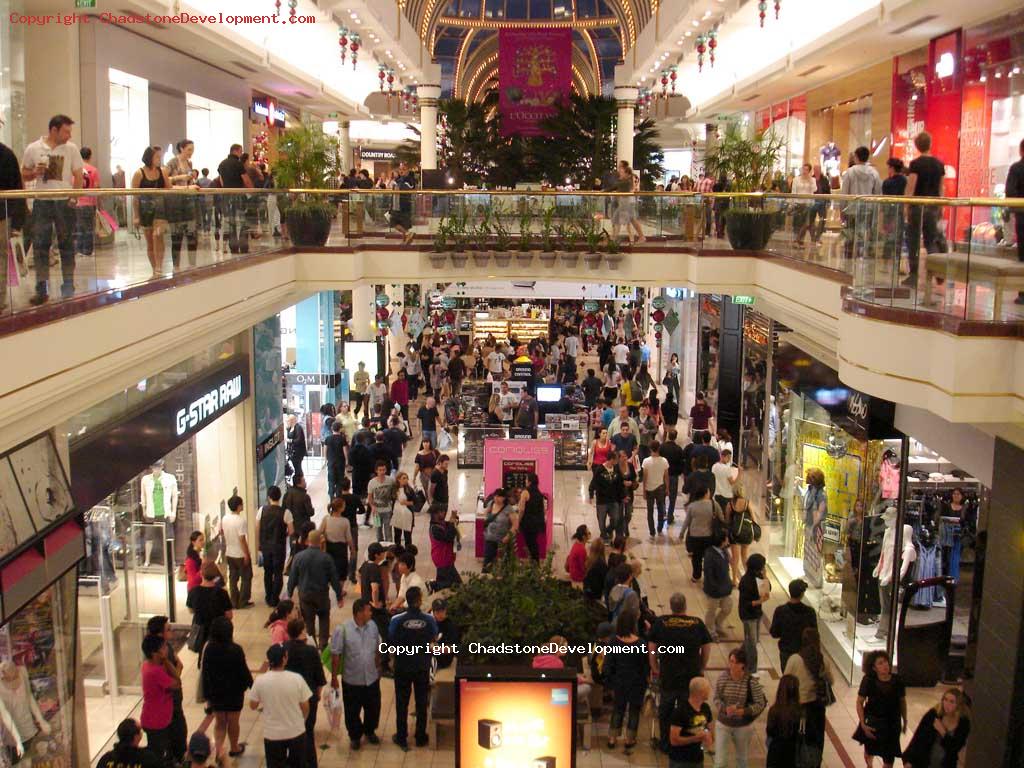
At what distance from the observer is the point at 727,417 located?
773 inches

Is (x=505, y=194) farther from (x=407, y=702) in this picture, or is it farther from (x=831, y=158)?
(x=407, y=702)

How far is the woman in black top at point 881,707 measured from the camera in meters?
7.78

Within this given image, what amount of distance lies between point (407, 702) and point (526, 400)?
375 inches

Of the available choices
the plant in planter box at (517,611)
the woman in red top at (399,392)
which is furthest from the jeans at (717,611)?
the woman in red top at (399,392)

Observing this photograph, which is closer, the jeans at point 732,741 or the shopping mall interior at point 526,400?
the shopping mall interior at point 526,400

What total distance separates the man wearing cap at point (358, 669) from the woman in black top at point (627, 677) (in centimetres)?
186

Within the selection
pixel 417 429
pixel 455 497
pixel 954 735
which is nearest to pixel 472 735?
pixel 954 735

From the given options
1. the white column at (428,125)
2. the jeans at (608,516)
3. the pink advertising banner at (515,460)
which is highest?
the white column at (428,125)

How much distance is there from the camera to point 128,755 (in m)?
6.57

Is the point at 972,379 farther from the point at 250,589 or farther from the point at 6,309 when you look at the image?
the point at 250,589

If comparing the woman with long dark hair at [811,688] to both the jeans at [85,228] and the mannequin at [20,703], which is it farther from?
the jeans at [85,228]

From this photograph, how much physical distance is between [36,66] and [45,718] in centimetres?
927

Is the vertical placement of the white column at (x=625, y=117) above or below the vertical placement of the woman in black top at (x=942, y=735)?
above

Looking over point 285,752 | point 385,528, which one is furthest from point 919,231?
→ point 385,528
